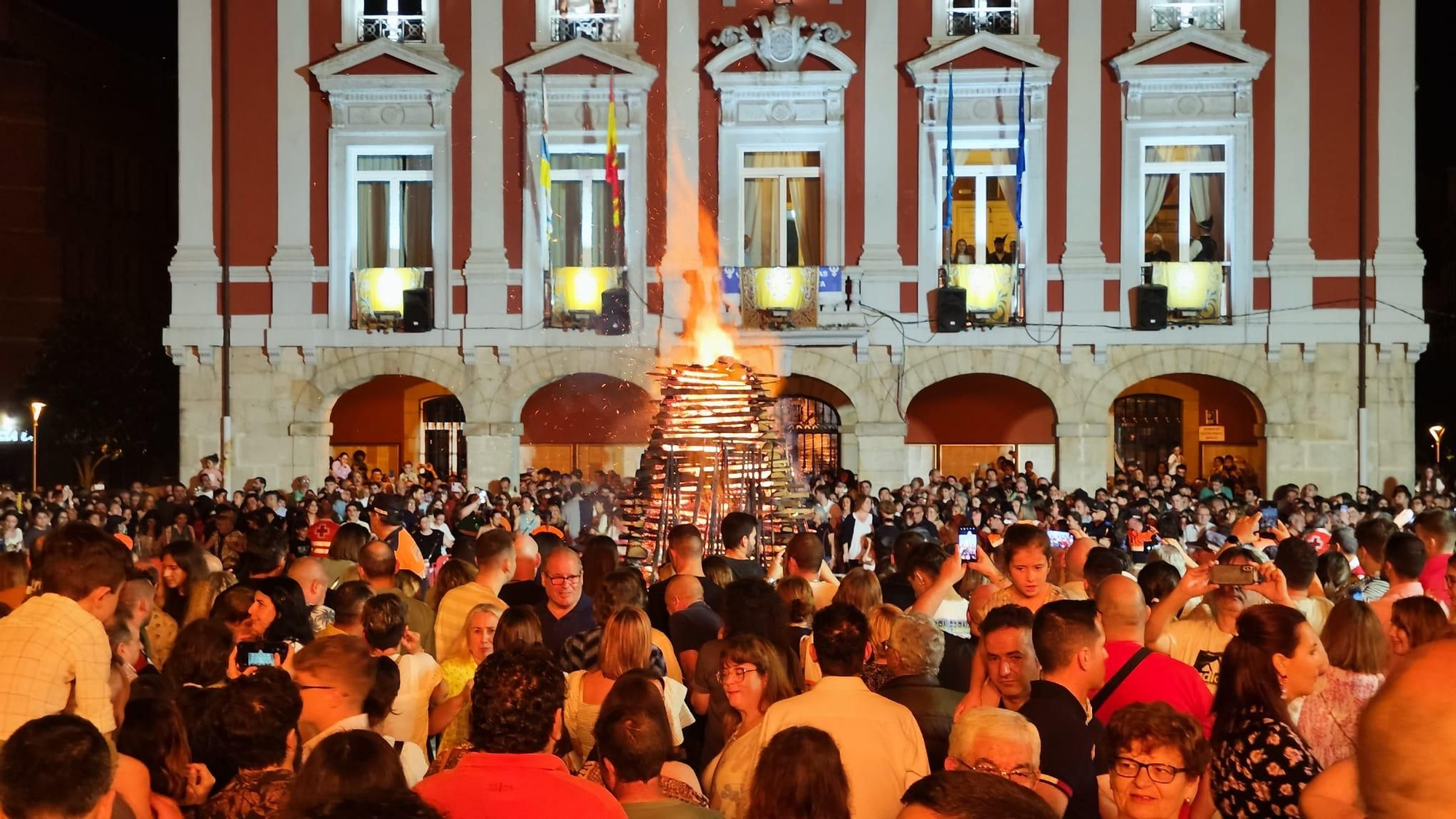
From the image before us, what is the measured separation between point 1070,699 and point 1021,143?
19.4 metres

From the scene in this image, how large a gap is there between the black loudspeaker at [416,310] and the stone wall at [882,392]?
455mm

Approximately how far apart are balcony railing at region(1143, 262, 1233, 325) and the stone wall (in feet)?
1.58

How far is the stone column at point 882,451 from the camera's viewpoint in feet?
80.6

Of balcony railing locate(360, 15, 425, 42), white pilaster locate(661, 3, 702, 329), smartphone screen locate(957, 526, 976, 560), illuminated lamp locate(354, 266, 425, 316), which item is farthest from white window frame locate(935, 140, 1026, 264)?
smartphone screen locate(957, 526, 976, 560)

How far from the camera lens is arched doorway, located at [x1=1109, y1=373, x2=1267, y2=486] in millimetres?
26297

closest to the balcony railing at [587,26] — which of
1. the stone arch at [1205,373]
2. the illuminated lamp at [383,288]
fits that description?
the illuminated lamp at [383,288]

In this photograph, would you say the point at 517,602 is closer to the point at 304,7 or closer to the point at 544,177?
the point at 544,177

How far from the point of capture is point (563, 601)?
24.4 feet

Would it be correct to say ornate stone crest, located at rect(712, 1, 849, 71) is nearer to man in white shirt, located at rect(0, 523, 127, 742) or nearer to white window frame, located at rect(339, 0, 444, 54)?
white window frame, located at rect(339, 0, 444, 54)

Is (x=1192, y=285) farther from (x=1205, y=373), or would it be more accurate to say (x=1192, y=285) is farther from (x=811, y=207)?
(x=811, y=207)

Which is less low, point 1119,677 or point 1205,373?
point 1205,373

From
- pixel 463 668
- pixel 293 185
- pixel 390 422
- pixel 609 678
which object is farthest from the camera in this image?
pixel 390 422

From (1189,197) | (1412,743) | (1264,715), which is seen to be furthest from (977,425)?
(1412,743)

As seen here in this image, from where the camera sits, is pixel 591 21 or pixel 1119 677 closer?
pixel 1119 677
